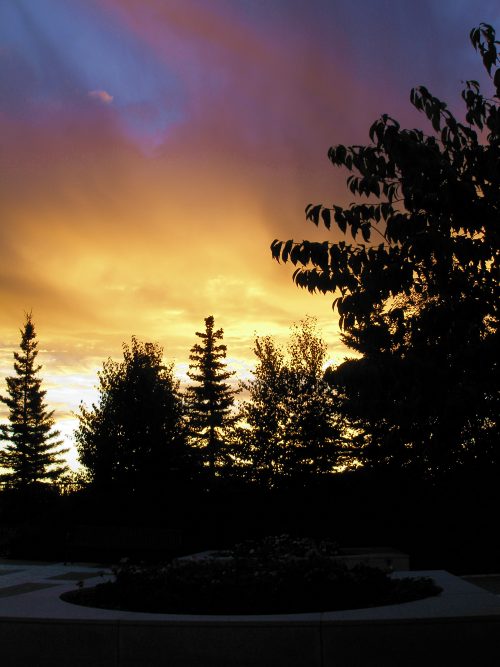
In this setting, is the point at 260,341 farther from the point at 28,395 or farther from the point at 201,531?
the point at 28,395

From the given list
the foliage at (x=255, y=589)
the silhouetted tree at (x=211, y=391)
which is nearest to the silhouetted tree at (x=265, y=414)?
the silhouetted tree at (x=211, y=391)

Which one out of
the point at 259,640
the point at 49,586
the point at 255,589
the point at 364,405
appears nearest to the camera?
the point at 259,640

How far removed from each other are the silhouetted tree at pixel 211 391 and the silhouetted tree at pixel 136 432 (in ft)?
55.4

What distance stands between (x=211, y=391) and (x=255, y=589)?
129ft

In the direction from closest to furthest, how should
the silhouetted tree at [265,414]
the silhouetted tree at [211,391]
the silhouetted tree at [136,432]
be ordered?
1. the silhouetted tree at [136,432]
2. the silhouetted tree at [265,414]
3. the silhouetted tree at [211,391]

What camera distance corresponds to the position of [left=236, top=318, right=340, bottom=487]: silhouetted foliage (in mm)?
29781

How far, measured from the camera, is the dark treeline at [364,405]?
5.70m

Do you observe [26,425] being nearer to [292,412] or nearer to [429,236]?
[292,412]

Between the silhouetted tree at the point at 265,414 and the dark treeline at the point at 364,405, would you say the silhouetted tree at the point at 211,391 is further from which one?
the silhouetted tree at the point at 265,414

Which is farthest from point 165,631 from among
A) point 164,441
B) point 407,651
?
point 164,441

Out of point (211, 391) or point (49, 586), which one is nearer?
point (49, 586)

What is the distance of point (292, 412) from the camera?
102 ft

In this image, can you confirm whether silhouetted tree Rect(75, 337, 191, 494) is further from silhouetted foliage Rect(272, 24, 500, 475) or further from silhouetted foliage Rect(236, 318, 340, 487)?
silhouetted foliage Rect(272, 24, 500, 475)

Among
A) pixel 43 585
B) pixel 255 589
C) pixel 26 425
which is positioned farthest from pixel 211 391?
pixel 255 589
